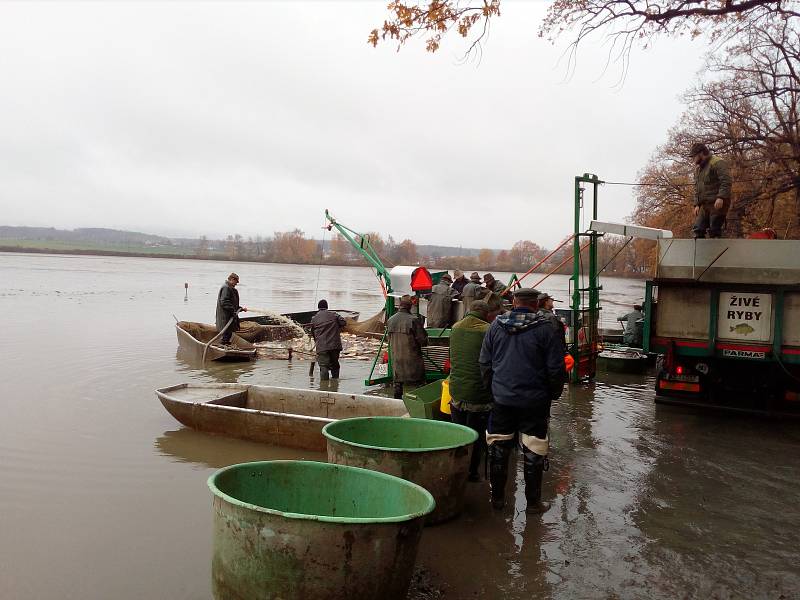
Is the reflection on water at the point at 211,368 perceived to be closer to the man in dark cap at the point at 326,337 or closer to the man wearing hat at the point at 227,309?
the man wearing hat at the point at 227,309

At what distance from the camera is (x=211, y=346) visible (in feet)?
50.1

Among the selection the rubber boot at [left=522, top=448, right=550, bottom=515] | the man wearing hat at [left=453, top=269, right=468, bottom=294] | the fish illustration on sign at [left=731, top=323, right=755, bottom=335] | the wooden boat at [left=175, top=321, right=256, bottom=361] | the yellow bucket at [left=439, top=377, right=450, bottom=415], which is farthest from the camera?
the wooden boat at [left=175, top=321, right=256, bottom=361]

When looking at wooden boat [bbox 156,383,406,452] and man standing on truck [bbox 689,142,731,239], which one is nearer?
wooden boat [bbox 156,383,406,452]

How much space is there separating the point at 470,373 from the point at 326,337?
6.44 m

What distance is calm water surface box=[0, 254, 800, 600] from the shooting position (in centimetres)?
468

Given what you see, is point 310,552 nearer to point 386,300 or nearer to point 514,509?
point 514,509

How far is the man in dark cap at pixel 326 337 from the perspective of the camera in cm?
1237

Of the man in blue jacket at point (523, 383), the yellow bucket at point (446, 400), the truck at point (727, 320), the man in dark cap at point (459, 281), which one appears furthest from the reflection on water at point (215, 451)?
the man in dark cap at point (459, 281)

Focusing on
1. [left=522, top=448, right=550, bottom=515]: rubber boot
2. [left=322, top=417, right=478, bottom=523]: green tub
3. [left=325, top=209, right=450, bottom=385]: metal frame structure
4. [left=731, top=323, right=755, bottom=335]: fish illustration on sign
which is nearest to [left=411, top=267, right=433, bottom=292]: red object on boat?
[left=325, top=209, right=450, bottom=385]: metal frame structure

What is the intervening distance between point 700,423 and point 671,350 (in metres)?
1.12

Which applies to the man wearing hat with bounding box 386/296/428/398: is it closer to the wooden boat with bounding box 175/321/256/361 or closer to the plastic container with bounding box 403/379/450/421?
the plastic container with bounding box 403/379/450/421

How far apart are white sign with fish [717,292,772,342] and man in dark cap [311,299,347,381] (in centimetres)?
655

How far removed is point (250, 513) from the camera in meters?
3.72

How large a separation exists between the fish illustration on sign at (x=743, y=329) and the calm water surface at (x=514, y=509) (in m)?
1.35
